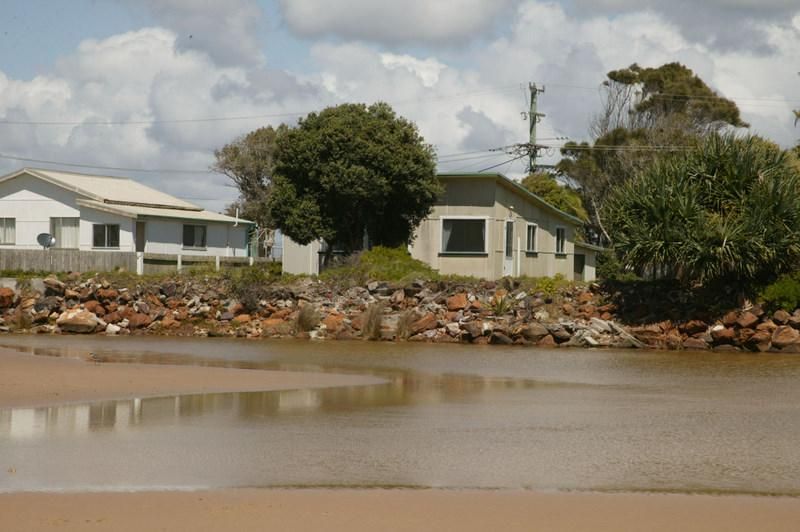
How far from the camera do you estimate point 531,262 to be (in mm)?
46781

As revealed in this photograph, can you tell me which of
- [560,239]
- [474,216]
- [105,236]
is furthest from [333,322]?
[560,239]

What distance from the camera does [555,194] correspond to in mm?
59938

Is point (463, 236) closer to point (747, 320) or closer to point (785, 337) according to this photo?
point (747, 320)

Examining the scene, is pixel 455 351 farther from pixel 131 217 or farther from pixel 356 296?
pixel 131 217

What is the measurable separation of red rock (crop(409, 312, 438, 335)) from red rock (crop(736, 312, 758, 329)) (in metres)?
8.71

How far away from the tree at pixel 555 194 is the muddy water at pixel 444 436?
116ft

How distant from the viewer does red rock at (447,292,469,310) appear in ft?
116

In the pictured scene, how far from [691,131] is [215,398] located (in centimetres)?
4875

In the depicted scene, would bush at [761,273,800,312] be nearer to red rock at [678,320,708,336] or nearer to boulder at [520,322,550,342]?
red rock at [678,320,708,336]

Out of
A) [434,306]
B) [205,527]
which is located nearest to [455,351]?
[434,306]

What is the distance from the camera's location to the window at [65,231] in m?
49.7

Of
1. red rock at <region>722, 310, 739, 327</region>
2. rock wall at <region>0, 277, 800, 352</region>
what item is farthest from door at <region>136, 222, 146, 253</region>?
red rock at <region>722, 310, 739, 327</region>

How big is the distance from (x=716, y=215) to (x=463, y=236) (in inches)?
490

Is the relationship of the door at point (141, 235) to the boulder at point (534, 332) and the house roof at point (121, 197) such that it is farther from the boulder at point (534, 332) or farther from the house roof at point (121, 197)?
the boulder at point (534, 332)
